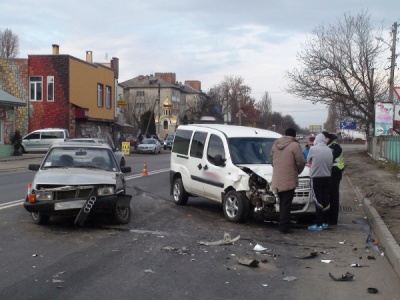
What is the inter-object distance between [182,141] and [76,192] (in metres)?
4.28

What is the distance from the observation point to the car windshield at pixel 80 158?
10.3 m

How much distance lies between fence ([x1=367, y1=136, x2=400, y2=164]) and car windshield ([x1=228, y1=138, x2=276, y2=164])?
1628 cm

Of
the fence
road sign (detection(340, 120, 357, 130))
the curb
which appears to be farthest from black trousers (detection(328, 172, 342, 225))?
road sign (detection(340, 120, 357, 130))

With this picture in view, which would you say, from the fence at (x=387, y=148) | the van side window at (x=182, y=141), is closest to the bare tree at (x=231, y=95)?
the fence at (x=387, y=148)

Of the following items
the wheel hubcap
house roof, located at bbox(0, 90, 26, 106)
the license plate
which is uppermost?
house roof, located at bbox(0, 90, 26, 106)

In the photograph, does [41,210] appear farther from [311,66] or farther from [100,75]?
[100,75]

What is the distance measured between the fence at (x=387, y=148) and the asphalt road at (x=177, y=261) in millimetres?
16224

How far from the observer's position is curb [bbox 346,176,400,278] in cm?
717

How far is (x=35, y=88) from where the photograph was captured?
43.6m

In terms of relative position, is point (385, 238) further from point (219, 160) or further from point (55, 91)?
point (55, 91)

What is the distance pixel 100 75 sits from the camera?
48.6 m

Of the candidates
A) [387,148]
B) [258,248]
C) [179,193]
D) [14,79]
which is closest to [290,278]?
[258,248]

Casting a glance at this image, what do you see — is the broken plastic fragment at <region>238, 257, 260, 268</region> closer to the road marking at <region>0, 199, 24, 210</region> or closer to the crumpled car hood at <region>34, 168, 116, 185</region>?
the crumpled car hood at <region>34, 168, 116, 185</region>

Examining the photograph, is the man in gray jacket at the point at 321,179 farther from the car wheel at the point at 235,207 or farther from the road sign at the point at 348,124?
the road sign at the point at 348,124
